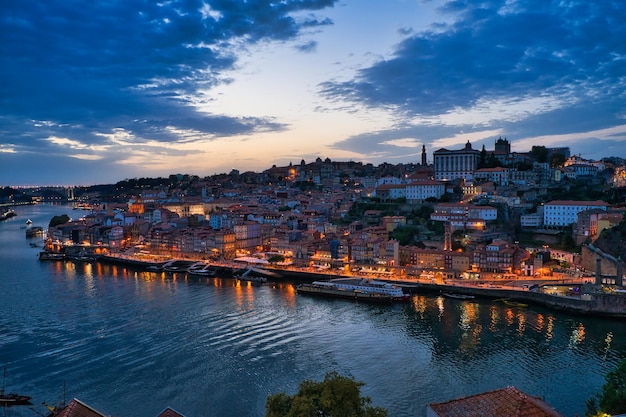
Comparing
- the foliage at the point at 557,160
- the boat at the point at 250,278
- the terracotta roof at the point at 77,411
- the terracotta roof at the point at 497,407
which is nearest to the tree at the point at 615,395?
the terracotta roof at the point at 497,407

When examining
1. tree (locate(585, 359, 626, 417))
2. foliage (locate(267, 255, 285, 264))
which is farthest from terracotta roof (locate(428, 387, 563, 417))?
foliage (locate(267, 255, 285, 264))

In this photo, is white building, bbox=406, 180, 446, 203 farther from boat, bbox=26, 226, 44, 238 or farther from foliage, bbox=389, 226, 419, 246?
boat, bbox=26, 226, 44, 238

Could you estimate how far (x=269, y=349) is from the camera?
11.7 meters

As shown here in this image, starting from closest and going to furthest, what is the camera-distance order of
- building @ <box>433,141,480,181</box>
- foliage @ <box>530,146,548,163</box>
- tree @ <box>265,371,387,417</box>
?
tree @ <box>265,371,387,417</box>, building @ <box>433,141,480,181</box>, foliage @ <box>530,146,548,163</box>

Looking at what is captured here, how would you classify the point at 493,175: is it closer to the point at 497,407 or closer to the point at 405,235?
the point at 405,235

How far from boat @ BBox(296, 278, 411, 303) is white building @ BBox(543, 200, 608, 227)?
32.1 feet

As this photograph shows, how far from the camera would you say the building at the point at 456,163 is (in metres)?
33.2

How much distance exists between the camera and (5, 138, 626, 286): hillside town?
19.8 metres

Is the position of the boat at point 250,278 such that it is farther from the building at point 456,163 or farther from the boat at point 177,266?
the building at point 456,163

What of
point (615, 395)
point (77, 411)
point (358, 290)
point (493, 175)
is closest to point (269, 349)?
point (77, 411)

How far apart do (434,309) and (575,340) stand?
4230 mm

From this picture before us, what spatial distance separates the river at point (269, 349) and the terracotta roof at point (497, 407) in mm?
3595

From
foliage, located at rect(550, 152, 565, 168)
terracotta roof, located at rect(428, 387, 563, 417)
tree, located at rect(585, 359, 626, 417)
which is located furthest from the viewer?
foliage, located at rect(550, 152, 565, 168)

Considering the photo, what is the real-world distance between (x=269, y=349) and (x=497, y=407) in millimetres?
7550
